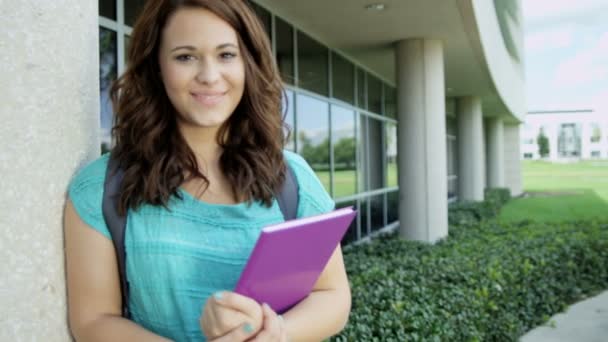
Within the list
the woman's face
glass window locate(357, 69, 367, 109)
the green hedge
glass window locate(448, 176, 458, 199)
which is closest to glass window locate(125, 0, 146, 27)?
the green hedge

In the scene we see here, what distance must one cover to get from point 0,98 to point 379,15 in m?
7.09

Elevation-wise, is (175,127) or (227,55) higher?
(227,55)

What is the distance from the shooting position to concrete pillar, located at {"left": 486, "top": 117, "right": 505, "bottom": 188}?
2712 centimetres

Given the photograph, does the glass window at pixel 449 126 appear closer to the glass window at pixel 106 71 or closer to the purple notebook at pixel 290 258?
the glass window at pixel 106 71

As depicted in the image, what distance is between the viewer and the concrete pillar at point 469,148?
18141 millimetres

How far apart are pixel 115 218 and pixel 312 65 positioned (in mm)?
8321

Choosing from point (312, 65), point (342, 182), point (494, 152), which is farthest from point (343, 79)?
point (494, 152)

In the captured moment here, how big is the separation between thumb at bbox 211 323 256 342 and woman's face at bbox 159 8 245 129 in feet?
1.65

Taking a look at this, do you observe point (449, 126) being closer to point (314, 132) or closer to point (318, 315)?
point (314, 132)

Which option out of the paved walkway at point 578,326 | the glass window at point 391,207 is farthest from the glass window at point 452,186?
the paved walkway at point 578,326

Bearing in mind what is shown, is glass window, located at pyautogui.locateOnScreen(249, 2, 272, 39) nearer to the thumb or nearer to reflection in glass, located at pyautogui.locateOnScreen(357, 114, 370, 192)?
reflection in glass, located at pyautogui.locateOnScreen(357, 114, 370, 192)

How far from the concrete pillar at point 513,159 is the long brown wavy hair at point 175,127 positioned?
3319 centimetres

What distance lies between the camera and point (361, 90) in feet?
39.6

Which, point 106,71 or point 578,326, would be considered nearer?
point 106,71
